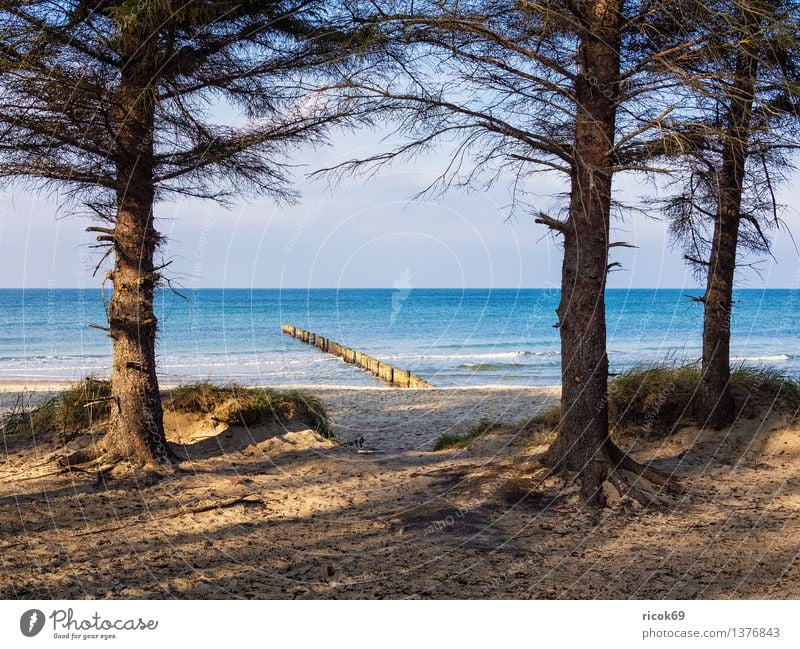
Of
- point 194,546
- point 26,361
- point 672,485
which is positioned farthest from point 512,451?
point 26,361

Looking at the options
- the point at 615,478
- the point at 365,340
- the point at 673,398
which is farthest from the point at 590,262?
the point at 365,340

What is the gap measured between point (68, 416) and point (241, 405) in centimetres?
225

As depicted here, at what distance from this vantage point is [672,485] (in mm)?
7742

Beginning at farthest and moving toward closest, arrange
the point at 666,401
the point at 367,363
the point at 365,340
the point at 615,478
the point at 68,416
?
the point at 365,340
the point at 367,363
the point at 666,401
the point at 68,416
the point at 615,478

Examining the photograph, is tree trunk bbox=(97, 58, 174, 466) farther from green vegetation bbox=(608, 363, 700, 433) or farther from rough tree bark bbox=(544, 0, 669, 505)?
green vegetation bbox=(608, 363, 700, 433)

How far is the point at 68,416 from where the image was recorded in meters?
9.77

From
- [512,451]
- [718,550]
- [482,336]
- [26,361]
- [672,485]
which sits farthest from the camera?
[482,336]

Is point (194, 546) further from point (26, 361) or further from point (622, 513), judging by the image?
point (26, 361)

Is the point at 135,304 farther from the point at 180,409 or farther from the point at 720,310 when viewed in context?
the point at 720,310

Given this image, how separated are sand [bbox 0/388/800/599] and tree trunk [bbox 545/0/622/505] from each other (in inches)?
21.5

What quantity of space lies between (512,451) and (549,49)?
490 cm

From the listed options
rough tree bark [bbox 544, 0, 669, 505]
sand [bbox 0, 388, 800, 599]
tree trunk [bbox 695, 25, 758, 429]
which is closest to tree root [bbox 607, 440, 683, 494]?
rough tree bark [bbox 544, 0, 669, 505]
